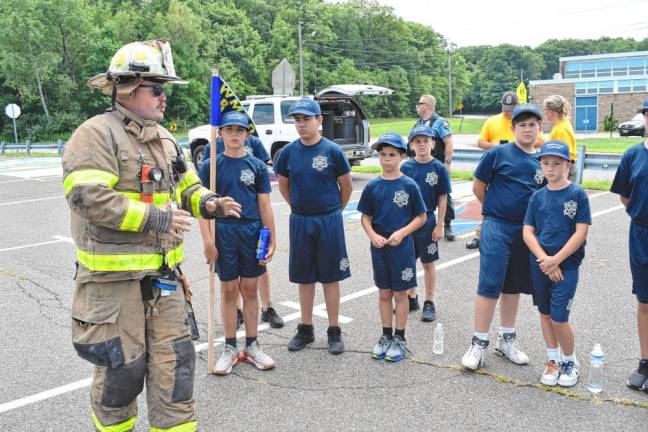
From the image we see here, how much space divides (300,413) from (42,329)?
3.03 m

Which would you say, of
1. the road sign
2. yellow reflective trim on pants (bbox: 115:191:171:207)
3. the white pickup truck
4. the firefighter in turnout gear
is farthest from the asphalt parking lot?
the road sign

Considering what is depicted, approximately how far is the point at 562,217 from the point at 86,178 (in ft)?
10.1

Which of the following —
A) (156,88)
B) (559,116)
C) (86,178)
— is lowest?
(86,178)

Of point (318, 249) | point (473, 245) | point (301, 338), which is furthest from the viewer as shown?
point (473, 245)

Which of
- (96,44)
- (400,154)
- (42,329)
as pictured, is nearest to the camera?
(400,154)

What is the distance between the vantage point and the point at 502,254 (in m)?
4.56

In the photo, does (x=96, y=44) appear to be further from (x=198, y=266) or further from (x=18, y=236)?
(x=198, y=266)

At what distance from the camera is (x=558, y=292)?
13.7 feet

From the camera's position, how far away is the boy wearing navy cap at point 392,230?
4.84 metres

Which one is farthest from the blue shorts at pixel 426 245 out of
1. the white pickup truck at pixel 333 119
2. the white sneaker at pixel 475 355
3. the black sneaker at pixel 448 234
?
the white pickup truck at pixel 333 119

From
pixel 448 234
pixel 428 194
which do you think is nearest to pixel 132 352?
pixel 428 194

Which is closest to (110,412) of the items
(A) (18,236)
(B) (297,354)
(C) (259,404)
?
(C) (259,404)

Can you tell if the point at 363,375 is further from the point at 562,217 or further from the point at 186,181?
the point at 186,181

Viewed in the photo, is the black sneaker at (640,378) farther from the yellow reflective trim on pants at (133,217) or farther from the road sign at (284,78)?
the road sign at (284,78)
